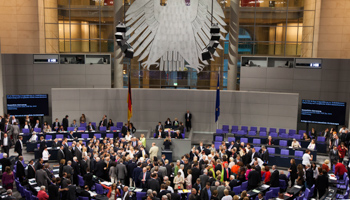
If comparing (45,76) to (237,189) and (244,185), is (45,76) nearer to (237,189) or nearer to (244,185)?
(244,185)

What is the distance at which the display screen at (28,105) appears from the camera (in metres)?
23.4

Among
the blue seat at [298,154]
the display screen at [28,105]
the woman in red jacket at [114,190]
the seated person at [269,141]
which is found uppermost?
the display screen at [28,105]

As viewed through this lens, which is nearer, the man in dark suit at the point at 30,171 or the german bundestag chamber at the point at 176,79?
the man in dark suit at the point at 30,171

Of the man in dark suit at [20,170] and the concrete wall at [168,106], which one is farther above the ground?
the concrete wall at [168,106]

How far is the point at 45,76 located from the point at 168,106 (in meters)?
8.11

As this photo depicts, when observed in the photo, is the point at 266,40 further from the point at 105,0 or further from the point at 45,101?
the point at 45,101

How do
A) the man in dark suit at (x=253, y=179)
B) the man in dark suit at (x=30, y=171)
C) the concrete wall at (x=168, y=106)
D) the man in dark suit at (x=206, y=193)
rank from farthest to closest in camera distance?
the concrete wall at (x=168, y=106), the man in dark suit at (x=30, y=171), the man in dark suit at (x=253, y=179), the man in dark suit at (x=206, y=193)

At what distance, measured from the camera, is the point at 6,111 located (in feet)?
79.5

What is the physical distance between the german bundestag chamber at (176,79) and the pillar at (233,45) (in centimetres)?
6

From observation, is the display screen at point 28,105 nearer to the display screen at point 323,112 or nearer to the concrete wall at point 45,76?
the concrete wall at point 45,76

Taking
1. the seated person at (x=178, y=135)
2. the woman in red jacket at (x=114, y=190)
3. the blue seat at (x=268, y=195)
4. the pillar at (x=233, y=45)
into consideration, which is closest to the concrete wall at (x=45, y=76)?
the seated person at (x=178, y=135)

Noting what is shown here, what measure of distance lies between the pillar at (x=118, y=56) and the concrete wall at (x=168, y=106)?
59.8 inches

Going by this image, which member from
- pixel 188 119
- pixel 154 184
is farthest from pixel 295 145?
pixel 154 184

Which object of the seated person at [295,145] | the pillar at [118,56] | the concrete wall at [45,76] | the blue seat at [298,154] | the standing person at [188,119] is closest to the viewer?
the blue seat at [298,154]
